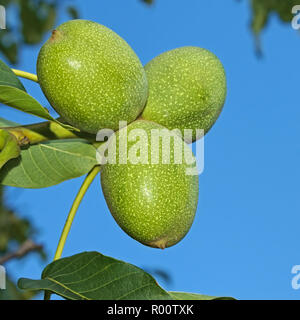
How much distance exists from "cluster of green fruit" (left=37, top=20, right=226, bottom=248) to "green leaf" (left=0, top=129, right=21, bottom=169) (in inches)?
6.1

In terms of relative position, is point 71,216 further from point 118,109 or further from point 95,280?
point 118,109

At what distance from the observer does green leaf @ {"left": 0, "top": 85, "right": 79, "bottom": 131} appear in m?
1.27

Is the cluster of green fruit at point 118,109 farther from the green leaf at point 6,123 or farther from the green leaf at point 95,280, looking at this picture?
the green leaf at point 6,123

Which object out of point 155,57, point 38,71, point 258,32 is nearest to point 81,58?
point 38,71

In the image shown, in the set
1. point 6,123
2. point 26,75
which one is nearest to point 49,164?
point 6,123

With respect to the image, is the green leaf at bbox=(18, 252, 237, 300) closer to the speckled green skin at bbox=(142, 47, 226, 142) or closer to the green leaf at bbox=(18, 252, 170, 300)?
the green leaf at bbox=(18, 252, 170, 300)

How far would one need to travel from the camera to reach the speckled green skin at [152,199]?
4.56 ft

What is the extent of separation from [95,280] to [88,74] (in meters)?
0.53

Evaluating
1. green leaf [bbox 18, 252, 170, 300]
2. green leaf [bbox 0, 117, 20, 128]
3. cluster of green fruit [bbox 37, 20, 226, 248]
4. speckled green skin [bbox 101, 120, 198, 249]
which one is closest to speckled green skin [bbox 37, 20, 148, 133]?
cluster of green fruit [bbox 37, 20, 226, 248]

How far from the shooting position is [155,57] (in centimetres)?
165

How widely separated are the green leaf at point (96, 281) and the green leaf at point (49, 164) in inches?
13.8
